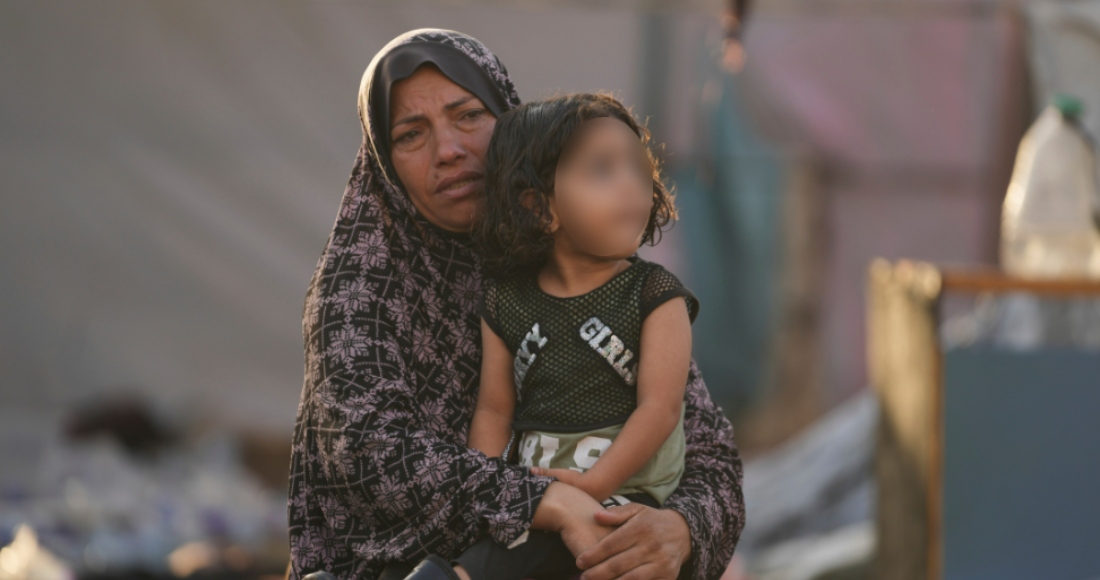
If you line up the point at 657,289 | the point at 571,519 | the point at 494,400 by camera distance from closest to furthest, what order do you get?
the point at 571,519, the point at 657,289, the point at 494,400

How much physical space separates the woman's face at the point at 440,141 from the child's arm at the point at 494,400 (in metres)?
0.22

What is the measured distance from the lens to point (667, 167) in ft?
18.7

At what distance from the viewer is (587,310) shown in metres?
1.81

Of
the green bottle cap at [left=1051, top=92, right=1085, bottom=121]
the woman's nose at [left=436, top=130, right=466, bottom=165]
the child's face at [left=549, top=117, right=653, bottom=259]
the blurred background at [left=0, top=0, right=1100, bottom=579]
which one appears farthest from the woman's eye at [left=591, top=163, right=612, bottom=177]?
the blurred background at [left=0, top=0, right=1100, bottom=579]

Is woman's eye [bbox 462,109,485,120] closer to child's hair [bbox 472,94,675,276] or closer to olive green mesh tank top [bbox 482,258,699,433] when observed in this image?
child's hair [bbox 472,94,675,276]

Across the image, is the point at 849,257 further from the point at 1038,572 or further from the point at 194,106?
the point at 194,106

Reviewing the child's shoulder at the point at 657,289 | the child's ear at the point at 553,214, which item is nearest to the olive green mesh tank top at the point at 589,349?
the child's shoulder at the point at 657,289

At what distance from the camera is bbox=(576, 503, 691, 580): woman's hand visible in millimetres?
1670

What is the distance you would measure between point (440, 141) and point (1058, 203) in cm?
253

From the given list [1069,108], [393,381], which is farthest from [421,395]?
[1069,108]

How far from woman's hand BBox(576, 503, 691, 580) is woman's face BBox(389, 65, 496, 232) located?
22.8 inches

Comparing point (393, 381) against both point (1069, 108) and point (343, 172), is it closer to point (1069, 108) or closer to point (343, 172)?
point (1069, 108)

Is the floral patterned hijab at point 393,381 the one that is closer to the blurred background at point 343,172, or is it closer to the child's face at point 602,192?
the child's face at point 602,192

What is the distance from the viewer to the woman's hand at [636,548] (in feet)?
5.48
